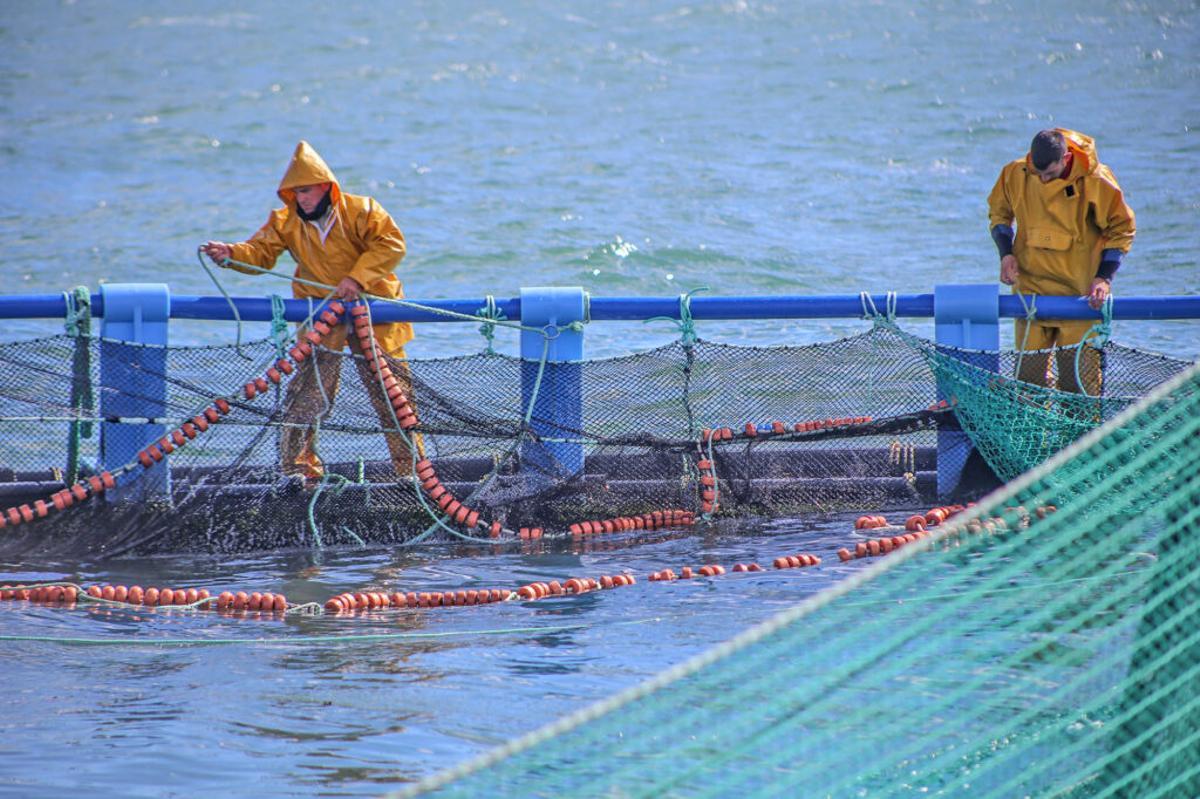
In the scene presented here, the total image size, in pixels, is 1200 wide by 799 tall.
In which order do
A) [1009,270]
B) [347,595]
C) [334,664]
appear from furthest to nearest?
[1009,270] → [347,595] → [334,664]

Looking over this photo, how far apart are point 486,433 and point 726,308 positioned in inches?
57.3

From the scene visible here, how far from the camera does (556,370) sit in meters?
7.75

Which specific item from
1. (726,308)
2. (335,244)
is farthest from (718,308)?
(335,244)

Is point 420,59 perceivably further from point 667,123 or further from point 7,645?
point 7,645

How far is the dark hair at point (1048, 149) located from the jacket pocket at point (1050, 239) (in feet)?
1.19

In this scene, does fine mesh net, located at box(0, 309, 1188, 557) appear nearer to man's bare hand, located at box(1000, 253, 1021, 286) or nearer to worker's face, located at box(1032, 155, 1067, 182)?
man's bare hand, located at box(1000, 253, 1021, 286)

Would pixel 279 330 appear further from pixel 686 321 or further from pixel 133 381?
pixel 686 321

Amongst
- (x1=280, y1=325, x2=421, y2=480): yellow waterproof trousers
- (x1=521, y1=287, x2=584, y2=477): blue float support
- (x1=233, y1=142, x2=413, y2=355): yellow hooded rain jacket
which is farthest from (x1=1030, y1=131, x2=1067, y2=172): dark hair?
(x1=280, y1=325, x2=421, y2=480): yellow waterproof trousers

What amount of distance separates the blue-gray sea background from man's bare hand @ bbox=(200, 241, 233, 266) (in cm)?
158

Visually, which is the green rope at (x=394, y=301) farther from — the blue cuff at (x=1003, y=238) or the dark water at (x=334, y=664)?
the blue cuff at (x=1003, y=238)

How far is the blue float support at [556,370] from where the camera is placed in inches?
303

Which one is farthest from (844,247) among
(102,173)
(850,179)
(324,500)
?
(324,500)

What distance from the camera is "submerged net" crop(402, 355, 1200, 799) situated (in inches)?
143

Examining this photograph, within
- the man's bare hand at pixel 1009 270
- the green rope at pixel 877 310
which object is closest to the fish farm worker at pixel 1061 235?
the man's bare hand at pixel 1009 270
